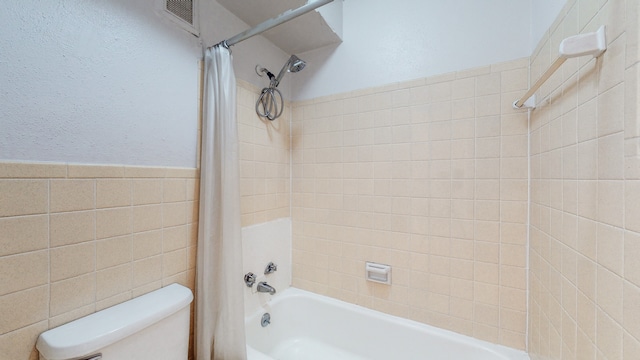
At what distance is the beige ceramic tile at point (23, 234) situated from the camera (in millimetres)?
710

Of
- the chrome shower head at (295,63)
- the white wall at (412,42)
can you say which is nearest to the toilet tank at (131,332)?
the chrome shower head at (295,63)

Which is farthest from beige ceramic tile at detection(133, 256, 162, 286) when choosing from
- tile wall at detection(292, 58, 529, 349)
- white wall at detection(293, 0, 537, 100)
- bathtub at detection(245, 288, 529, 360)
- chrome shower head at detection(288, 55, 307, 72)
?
white wall at detection(293, 0, 537, 100)

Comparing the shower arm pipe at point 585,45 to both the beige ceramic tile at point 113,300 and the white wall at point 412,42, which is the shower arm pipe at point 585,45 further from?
the beige ceramic tile at point 113,300

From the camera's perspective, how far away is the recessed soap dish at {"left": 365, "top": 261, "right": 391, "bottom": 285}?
1.55 meters

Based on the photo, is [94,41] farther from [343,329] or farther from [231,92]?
[343,329]

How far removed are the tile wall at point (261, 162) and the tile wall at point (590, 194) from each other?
1.50m

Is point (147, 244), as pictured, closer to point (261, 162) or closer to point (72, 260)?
point (72, 260)

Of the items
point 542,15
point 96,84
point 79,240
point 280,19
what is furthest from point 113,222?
point 542,15

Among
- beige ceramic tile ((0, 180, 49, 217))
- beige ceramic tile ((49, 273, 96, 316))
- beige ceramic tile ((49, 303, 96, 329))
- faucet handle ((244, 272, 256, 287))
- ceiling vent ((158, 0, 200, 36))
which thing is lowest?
faucet handle ((244, 272, 256, 287))

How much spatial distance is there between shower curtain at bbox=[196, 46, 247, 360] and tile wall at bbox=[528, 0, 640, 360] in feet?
4.24

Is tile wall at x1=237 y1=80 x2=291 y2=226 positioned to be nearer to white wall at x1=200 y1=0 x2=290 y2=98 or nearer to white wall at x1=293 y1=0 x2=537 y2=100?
white wall at x1=200 y1=0 x2=290 y2=98

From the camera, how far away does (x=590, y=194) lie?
70cm

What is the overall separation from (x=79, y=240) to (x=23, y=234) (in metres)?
0.14

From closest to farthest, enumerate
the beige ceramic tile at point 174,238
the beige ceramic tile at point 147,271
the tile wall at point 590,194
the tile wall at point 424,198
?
the tile wall at point 590,194 < the beige ceramic tile at point 147,271 < the beige ceramic tile at point 174,238 < the tile wall at point 424,198
